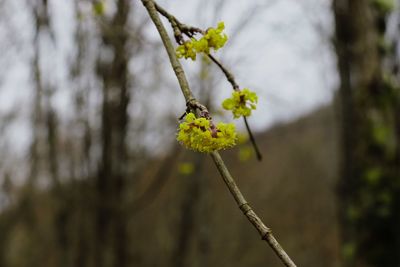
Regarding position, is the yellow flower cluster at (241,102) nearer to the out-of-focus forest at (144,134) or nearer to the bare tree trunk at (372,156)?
the out-of-focus forest at (144,134)

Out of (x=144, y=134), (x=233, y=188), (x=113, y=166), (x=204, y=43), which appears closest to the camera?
(x=233, y=188)

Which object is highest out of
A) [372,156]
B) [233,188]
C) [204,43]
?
[372,156]

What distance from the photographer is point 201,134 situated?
1.07 meters

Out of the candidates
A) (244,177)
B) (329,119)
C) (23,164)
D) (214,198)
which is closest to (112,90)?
(23,164)

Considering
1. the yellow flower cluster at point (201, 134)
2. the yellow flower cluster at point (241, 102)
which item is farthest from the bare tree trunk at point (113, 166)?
the yellow flower cluster at point (201, 134)

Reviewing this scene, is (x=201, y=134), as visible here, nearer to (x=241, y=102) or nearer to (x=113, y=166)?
(x=241, y=102)

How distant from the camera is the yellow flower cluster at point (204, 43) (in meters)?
1.35

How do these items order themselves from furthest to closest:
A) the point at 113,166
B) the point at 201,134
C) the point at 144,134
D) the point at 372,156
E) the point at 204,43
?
the point at 144,134
the point at 113,166
the point at 372,156
the point at 204,43
the point at 201,134

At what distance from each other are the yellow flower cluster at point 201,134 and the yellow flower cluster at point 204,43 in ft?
1.09

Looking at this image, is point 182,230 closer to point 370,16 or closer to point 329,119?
point 370,16

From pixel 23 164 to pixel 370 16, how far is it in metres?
7.51

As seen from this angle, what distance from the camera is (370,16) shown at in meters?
5.68

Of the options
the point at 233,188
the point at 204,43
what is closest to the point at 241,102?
the point at 204,43

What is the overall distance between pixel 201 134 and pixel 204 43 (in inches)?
14.6
